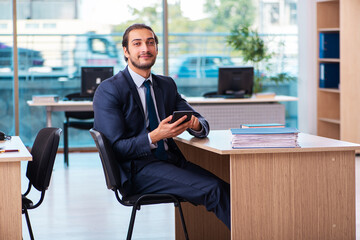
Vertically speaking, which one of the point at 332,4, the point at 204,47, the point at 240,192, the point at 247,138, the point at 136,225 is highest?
the point at 332,4

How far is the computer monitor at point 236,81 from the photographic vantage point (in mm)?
7410

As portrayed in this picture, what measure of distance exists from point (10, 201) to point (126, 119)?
2.55 feet

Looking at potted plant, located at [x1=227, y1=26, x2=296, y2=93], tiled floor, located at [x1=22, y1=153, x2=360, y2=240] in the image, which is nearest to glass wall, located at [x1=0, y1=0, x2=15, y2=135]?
tiled floor, located at [x1=22, y1=153, x2=360, y2=240]

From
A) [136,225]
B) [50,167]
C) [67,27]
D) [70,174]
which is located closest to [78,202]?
[136,225]

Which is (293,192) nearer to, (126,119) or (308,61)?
(126,119)

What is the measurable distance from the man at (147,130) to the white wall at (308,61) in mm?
5255

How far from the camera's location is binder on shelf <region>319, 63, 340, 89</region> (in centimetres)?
801

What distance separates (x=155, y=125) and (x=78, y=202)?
2210 mm

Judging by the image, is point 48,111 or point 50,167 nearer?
point 50,167

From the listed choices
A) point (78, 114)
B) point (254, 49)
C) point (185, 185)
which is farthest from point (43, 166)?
point (254, 49)

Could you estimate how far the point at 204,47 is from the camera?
28.3 feet

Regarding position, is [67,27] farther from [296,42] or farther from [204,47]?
[296,42]

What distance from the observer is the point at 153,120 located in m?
3.32

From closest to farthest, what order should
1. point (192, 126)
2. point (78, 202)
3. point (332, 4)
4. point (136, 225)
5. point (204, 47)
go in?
point (192, 126) < point (136, 225) < point (78, 202) < point (332, 4) < point (204, 47)
